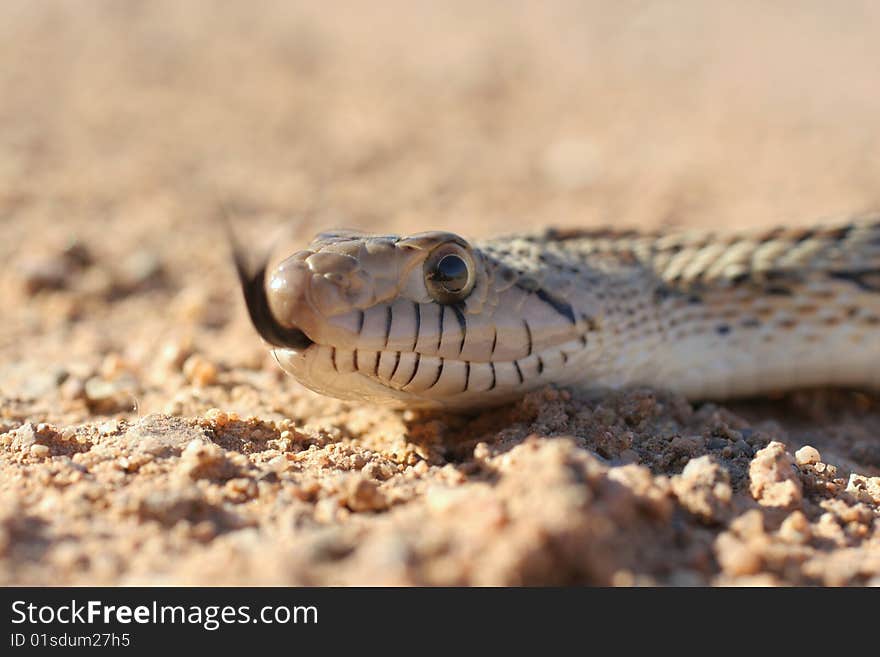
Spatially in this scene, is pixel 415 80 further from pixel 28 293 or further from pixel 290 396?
pixel 290 396

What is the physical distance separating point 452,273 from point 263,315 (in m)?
0.75

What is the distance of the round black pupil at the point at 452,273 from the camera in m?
3.42

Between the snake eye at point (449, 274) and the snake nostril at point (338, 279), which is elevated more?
the snake eye at point (449, 274)

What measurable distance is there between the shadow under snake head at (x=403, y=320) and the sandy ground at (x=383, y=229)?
211 mm

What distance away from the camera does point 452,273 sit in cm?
344

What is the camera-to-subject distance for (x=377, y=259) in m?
3.32

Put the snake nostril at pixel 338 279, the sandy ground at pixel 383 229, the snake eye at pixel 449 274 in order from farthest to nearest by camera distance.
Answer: the snake eye at pixel 449 274 → the snake nostril at pixel 338 279 → the sandy ground at pixel 383 229

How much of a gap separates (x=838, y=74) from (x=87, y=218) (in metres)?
9.84

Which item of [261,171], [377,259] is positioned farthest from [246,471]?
[261,171]

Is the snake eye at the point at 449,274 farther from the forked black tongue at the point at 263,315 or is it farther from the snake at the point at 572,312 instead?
the forked black tongue at the point at 263,315

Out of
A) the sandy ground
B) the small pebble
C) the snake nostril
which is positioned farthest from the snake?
the small pebble

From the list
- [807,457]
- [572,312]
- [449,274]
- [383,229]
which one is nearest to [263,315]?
[449,274]

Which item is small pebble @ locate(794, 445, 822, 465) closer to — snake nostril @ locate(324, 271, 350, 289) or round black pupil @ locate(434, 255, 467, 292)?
round black pupil @ locate(434, 255, 467, 292)

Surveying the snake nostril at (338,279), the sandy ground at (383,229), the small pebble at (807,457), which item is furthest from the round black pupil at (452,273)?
the small pebble at (807,457)
